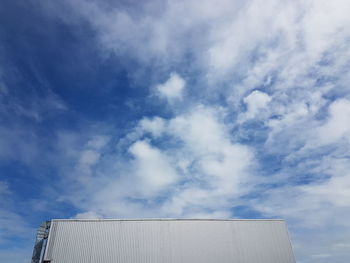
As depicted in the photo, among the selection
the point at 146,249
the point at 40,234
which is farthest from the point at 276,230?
the point at 40,234

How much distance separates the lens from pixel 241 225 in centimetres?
3002

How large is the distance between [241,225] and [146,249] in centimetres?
1271

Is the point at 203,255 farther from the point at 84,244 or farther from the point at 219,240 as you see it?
the point at 84,244

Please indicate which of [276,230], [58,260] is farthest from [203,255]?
[58,260]

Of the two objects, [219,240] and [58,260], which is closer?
[58,260]

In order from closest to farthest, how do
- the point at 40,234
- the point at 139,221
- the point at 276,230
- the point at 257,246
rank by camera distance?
the point at 40,234 < the point at 139,221 < the point at 257,246 < the point at 276,230

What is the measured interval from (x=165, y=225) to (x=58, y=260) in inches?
470

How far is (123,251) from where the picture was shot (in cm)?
2541

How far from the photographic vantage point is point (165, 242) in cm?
2675

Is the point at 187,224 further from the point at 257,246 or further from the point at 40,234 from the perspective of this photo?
the point at 40,234

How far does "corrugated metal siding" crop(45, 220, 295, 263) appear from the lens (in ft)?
81.5

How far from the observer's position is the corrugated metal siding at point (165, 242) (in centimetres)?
2484

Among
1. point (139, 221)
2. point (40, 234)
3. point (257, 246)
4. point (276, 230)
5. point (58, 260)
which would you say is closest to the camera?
point (58, 260)

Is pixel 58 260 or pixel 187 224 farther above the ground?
pixel 187 224
